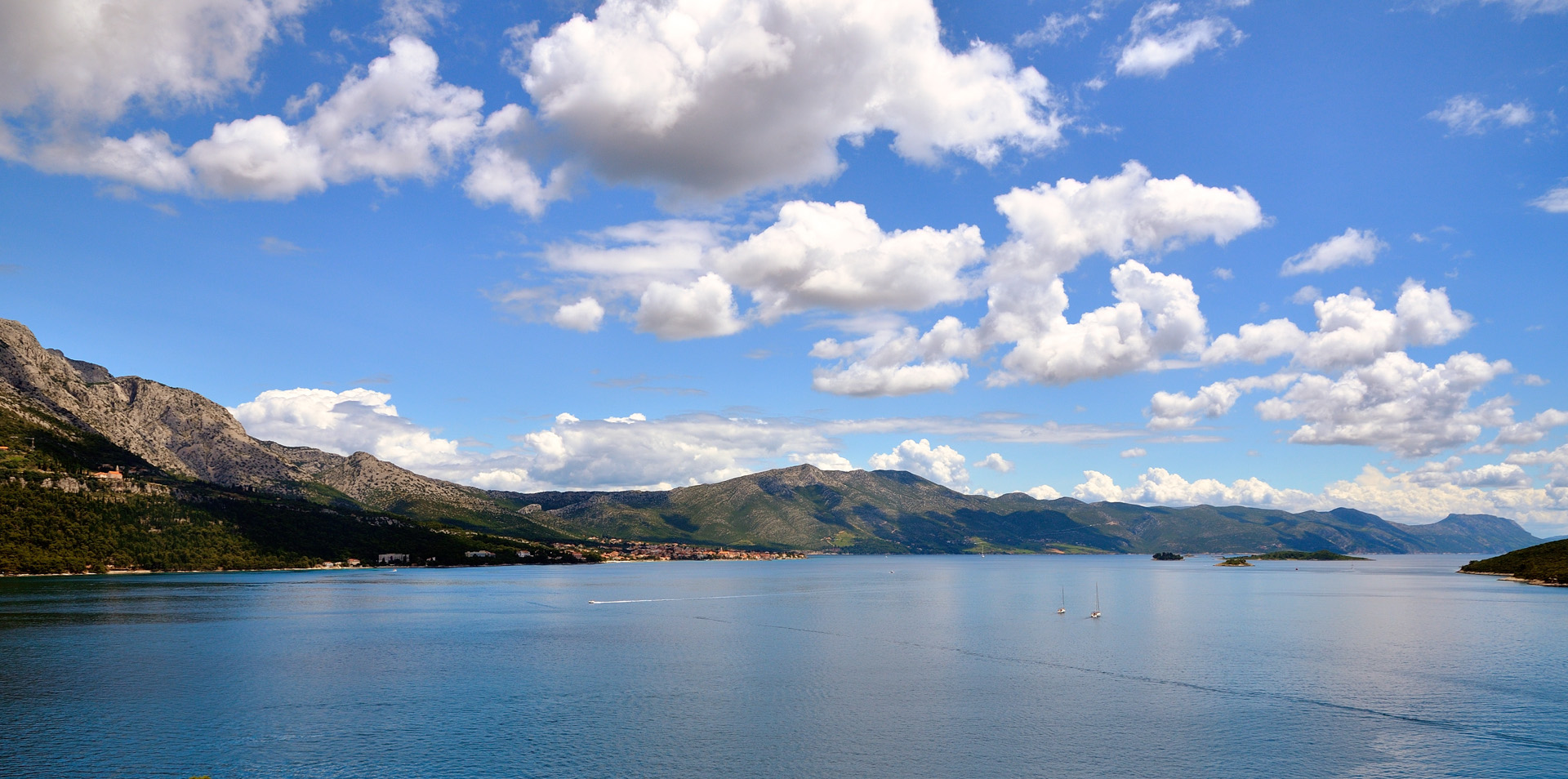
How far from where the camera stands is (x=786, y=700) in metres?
84.6

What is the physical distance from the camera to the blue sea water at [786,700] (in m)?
61.7

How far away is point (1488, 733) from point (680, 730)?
6710 centimetres

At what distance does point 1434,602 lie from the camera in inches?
7785

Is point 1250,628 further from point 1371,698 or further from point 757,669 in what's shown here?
point 757,669

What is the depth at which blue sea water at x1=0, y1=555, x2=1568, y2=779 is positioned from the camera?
6166cm

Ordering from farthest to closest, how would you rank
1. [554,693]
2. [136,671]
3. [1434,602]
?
[1434,602] → [136,671] → [554,693]

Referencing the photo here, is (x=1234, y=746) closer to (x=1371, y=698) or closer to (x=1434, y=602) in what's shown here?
(x=1371, y=698)

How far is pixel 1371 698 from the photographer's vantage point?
8231cm

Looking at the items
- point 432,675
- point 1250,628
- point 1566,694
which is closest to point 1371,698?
point 1566,694

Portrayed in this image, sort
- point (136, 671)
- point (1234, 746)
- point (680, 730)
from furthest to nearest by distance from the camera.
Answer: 1. point (136, 671)
2. point (680, 730)
3. point (1234, 746)

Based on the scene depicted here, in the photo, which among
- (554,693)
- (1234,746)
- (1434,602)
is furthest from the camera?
(1434,602)

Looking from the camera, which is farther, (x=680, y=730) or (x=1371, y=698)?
(x=1371, y=698)

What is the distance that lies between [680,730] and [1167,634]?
314 feet

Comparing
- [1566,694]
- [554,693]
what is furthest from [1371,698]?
[554,693]
